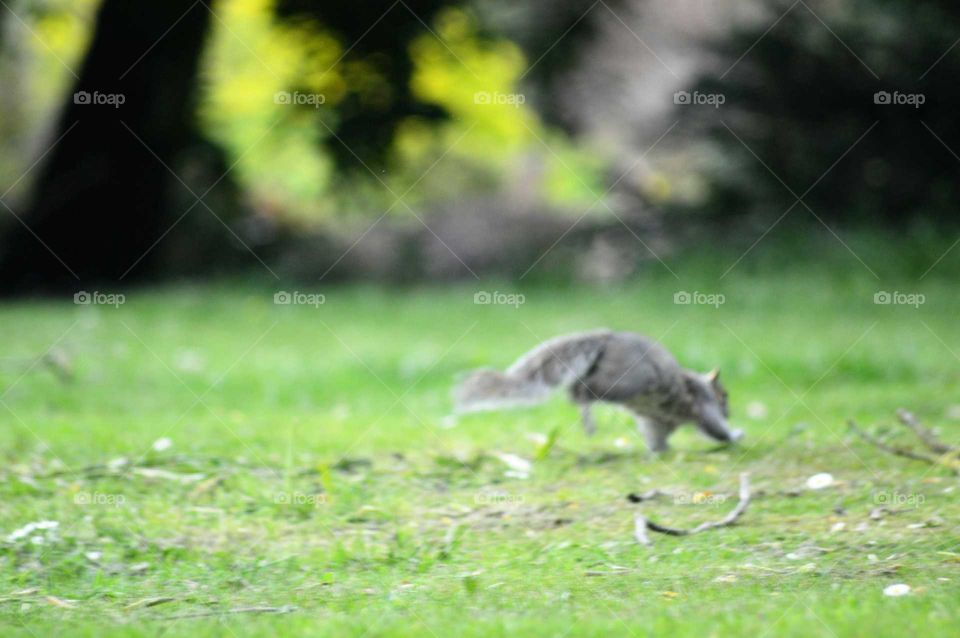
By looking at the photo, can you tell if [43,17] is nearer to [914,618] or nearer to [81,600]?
[81,600]

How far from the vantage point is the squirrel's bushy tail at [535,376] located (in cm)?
543

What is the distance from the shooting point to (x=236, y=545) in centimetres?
440

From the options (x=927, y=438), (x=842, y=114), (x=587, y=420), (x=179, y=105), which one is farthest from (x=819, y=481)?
(x=179, y=105)

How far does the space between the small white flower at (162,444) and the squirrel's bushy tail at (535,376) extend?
56.4 inches

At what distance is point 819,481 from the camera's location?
491cm

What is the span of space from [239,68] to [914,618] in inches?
484

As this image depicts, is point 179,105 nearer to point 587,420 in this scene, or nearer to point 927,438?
point 587,420

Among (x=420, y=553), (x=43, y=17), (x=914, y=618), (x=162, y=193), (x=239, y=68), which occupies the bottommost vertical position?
(x=914, y=618)

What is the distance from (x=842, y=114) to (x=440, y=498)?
8.28m

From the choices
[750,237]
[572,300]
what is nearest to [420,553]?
[572,300]

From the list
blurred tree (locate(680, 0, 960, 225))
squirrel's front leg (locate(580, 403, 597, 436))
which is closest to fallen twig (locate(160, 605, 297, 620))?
squirrel's front leg (locate(580, 403, 597, 436))

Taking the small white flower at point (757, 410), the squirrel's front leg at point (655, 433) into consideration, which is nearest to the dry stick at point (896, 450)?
the squirrel's front leg at point (655, 433)

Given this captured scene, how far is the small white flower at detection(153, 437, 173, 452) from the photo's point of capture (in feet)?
18.7

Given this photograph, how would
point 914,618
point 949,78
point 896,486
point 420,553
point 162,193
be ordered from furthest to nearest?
point 162,193, point 949,78, point 896,486, point 420,553, point 914,618
